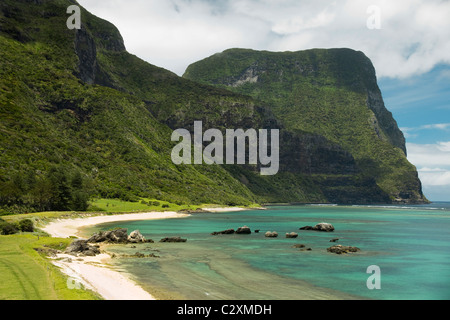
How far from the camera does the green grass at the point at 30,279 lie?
21316 millimetres

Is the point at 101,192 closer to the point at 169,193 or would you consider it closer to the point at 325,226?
the point at 169,193

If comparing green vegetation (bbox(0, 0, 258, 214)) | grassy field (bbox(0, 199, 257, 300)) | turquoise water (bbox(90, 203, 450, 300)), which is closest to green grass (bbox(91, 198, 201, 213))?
green vegetation (bbox(0, 0, 258, 214))

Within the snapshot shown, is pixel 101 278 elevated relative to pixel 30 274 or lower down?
lower down

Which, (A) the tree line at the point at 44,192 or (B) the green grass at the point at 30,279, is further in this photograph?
(A) the tree line at the point at 44,192

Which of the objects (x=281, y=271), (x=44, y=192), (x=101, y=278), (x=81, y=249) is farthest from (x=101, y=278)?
(x=44, y=192)

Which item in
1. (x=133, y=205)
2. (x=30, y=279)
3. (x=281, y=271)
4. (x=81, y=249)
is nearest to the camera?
(x=30, y=279)

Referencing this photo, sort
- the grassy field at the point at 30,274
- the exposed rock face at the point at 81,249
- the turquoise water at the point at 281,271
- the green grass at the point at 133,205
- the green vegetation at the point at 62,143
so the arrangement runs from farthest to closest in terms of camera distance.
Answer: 1. the green grass at the point at 133,205
2. the green vegetation at the point at 62,143
3. the exposed rock face at the point at 81,249
4. the turquoise water at the point at 281,271
5. the grassy field at the point at 30,274

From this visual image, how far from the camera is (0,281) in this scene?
2347 centimetres

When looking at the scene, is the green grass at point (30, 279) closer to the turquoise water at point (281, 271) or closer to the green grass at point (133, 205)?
the turquoise water at point (281, 271)

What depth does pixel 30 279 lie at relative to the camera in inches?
965

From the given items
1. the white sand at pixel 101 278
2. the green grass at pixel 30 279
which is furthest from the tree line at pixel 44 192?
the green grass at pixel 30 279

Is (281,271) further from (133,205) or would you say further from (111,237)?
(133,205)

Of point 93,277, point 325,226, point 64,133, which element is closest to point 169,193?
point 64,133
